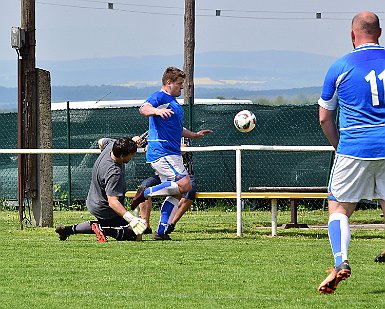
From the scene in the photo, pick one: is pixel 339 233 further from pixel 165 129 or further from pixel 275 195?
pixel 275 195

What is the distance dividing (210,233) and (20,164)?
2.86m

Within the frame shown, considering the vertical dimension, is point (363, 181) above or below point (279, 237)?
above

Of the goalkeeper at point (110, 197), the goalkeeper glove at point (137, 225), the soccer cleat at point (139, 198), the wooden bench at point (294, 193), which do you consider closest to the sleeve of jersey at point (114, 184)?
the goalkeeper at point (110, 197)

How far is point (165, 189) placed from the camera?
13719mm

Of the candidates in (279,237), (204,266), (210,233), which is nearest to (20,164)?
(210,233)

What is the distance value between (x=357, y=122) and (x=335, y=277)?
117 centimetres

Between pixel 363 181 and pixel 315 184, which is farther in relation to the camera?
pixel 315 184

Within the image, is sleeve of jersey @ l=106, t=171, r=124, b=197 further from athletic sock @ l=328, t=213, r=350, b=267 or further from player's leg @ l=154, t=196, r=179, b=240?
athletic sock @ l=328, t=213, r=350, b=267

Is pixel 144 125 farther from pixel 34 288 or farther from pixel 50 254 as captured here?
pixel 34 288

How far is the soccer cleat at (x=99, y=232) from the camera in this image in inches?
526

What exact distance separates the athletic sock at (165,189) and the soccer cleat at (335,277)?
514cm

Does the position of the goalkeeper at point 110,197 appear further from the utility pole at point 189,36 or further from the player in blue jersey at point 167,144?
the utility pole at point 189,36

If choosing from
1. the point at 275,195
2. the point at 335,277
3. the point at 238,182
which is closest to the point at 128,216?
the point at 238,182

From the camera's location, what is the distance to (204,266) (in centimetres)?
1074
